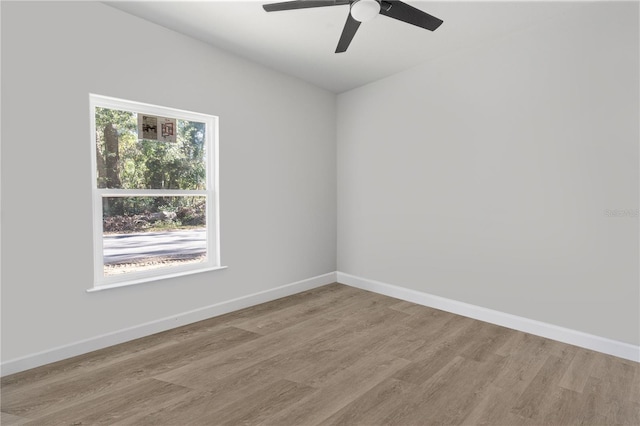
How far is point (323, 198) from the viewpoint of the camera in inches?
186

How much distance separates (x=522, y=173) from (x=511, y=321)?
4.56ft

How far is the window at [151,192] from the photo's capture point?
287 centimetres

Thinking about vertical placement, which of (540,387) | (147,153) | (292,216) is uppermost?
(147,153)

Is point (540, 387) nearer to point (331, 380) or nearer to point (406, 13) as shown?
point (331, 380)

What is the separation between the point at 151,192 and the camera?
3131 millimetres

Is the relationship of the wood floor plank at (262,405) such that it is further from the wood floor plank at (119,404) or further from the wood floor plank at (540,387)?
the wood floor plank at (540,387)

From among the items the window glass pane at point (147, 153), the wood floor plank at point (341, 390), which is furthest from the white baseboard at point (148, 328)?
the wood floor plank at point (341, 390)

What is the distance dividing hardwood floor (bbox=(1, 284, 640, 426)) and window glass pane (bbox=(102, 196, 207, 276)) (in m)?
0.68

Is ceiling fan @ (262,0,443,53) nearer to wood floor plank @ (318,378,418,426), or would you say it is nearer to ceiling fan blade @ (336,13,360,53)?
ceiling fan blade @ (336,13,360,53)

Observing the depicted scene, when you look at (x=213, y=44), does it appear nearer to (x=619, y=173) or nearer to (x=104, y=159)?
(x=104, y=159)

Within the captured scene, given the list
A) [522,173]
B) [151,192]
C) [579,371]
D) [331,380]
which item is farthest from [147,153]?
[579,371]

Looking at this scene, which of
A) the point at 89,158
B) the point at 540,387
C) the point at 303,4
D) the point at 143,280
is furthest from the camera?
the point at 143,280

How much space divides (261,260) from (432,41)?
2876 millimetres

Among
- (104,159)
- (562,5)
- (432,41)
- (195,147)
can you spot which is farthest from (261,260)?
(562,5)
